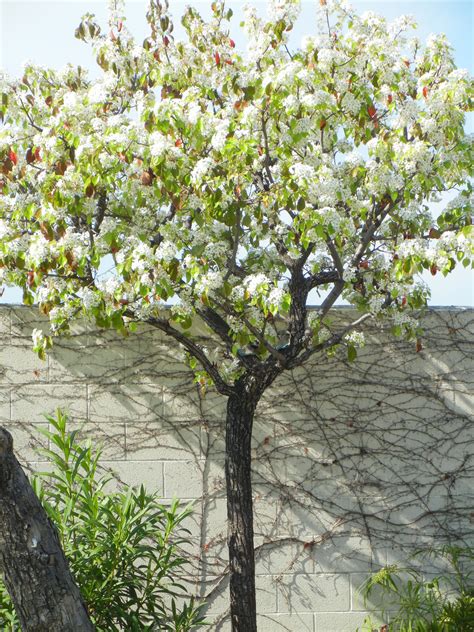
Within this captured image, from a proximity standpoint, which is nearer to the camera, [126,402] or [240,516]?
[240,516]

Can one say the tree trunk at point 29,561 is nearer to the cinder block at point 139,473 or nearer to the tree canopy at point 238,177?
the tree canopy at point 238,177

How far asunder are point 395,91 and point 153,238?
1243mm

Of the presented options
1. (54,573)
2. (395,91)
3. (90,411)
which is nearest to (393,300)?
(395,91)

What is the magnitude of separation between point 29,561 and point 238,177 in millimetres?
1710

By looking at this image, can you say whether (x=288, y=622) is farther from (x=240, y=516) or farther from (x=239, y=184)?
(x=239, y=184)

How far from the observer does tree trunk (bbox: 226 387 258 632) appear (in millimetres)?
4055

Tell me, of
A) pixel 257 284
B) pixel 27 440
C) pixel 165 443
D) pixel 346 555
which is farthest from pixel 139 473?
pixel 257 284

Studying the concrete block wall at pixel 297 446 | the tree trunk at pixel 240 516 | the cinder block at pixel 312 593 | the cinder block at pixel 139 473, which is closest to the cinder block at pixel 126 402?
the concrete block wall at pixel 297 446

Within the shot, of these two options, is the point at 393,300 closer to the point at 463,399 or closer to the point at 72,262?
the point at 463,399

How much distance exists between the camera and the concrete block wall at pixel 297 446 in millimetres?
4574

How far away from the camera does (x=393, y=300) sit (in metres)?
4.08

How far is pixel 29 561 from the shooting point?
111 inches

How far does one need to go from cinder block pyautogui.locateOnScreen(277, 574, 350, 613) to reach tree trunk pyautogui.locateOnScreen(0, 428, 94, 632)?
187 centimetres

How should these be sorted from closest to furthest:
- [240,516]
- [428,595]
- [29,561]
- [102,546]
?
[29,561] → [102,546] → [240,516] → [428,595]
